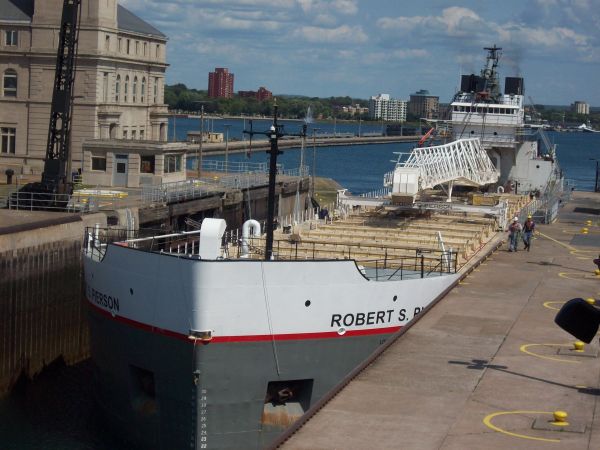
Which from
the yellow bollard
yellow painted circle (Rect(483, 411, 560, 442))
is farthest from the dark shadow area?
the yellow bollard

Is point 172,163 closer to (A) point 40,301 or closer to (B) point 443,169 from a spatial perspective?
(B) point 443,169

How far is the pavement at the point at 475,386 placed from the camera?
1504 centimetres

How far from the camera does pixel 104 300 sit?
25.0m

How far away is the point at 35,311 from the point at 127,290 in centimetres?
944

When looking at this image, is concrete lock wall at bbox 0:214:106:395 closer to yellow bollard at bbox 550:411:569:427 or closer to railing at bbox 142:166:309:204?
railing at bbox 142:166:309:204

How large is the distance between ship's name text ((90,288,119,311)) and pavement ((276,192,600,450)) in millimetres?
6698

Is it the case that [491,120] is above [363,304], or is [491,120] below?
above

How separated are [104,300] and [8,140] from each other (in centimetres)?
3664

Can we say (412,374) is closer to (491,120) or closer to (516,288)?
(516,288)

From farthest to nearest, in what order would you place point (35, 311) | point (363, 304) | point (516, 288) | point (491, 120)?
point (491, 120) → point (35, 311) → point (516, 288) → point (363, 304)

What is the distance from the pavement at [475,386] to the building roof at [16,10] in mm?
38730

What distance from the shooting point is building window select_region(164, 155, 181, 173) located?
52438 mm

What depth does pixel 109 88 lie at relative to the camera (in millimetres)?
60875

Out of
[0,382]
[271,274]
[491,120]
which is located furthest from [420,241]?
[491,120]
